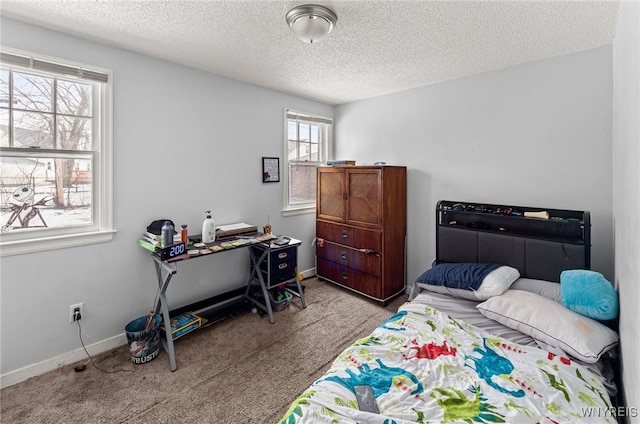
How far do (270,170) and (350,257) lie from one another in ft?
4.81

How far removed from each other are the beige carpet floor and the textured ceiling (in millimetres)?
2514

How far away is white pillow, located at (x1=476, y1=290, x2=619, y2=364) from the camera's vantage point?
1575 millimetres

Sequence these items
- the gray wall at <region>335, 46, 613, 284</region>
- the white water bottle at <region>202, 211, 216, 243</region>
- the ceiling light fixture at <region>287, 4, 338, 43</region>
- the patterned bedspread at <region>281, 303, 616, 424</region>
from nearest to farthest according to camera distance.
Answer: the patterned bedspread at <region>281, 303, 616, 424</region>, the ceiling light fixture at <region>287, 4, 338, 43</region>, the gray wall at <region>335, 46, 613, 284</region>, the white water bottle at <region>202, 211, 216, 243</region>

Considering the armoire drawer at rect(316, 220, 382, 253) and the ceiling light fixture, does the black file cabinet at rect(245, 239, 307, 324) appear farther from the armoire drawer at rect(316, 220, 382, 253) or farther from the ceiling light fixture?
the ceiling light fixture

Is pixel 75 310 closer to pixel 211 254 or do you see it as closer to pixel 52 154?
pixel 211 254

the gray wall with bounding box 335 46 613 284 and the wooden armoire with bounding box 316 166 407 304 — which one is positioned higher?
the gray wall with bounding box 335 46 613 284

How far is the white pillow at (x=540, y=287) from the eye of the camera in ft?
6.89

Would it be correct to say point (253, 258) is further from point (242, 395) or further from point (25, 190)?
point (25, 190)

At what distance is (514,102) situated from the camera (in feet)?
9.07

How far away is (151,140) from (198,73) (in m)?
0.84

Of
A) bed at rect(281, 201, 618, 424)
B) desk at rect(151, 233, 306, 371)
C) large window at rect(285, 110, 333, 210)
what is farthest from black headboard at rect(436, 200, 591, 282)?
large window at rect(285, 110, 333, 210)

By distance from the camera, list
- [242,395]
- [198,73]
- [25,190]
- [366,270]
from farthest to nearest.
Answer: [366,270]
[198,73]
[25,190]
[242,395]

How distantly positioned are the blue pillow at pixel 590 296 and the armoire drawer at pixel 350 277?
175cm

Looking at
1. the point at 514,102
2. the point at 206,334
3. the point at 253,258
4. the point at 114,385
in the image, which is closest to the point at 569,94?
the point at 514,102
